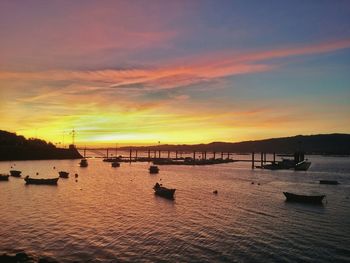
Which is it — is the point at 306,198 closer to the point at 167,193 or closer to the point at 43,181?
the point at 167,193

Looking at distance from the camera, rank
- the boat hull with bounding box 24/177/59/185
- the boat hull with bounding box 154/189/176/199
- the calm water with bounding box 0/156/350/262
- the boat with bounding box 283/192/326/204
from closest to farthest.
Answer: the calm water with bounding box 0/156/350/262, the boat with bounding box 283/192/326/204, the boat hull with bounding box 154/189/176/199, the boat hull with bounding box 24/177/59/185

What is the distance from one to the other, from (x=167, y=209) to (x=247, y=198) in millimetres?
24029

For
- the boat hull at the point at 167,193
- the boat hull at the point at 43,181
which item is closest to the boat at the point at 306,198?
the boat hull at the point at 167,193

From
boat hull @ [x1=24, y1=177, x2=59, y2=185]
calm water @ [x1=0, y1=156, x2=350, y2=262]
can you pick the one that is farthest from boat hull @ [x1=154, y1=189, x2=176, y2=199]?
boat hull @ [x1=24, y1=177, x2=59, y2=185]

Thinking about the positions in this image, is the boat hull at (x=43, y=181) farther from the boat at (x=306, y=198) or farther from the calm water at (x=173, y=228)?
the boat at (x=306, y=198)

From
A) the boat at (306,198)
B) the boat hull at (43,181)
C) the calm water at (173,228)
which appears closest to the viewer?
the calm water at (173,228)

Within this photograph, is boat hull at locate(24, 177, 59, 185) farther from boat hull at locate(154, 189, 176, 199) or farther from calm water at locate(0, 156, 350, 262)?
boat hull at locate(154, 189, 176, 199)

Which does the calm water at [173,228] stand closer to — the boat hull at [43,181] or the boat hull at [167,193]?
the boat hull at [167,193]

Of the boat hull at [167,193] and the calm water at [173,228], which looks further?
the boat hull at [167,193]

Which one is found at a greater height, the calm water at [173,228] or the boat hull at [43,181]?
the boat hull at [43,181]

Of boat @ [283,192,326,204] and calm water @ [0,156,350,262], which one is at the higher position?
boat @ [283,192,326,204]

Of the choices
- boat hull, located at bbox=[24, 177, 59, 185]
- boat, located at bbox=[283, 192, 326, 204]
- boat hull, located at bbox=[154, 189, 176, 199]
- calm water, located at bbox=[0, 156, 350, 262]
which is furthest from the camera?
boat hull, located at bbox=[24, 177, 59, 185]

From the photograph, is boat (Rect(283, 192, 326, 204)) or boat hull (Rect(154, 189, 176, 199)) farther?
boat hull (Rect(154, 189, 176, 199))

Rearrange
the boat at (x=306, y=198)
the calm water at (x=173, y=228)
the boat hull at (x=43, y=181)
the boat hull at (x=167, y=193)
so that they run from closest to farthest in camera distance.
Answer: the calm water at (x=173, y=228), the boat at (x=306, y=198), the boat hull at (x=167, y=193), the boat hull at (x=43, y=181)
